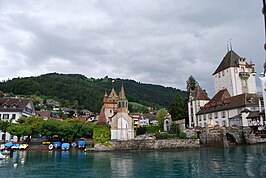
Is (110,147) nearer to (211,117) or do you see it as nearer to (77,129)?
(77,129)

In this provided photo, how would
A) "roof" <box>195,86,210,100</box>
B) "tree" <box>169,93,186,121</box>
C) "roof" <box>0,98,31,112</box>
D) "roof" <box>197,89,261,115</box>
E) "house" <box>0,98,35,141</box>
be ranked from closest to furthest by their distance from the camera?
"roof" <box>197,89,261,115</box>, "house" <box>0,98,35,141</box>, "roof" <box>0,98,31,112</box>, "roof" <box>195,86,210,100</box>, "tree" <box>169,93,186,121</box>

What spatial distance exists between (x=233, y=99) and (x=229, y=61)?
16.6 meters

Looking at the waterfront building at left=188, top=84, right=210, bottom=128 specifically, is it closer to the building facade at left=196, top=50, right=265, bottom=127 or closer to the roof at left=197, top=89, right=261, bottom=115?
the building facade at left=196, top=50, right=265, bottom=127

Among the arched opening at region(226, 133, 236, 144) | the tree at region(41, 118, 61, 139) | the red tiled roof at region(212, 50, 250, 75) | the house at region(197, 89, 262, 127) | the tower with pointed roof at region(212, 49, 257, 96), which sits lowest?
the arched opening at region(226, 133, 236, 144)

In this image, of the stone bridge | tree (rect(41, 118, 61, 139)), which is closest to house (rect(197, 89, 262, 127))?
the stone bridge

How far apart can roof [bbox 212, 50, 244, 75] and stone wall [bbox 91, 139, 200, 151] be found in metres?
32.1

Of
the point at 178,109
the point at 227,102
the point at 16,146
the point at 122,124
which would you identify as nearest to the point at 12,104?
the point at 16,146

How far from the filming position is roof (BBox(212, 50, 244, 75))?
244ft

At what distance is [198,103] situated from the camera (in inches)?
2943

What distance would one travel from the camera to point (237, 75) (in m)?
73.4

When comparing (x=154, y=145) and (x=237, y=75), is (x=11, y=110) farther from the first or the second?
(x=237, y=75)

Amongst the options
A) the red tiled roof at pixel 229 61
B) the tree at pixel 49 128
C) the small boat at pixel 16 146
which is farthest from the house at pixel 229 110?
the small boat at pixel 16 146

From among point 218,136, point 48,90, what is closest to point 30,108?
point 218,136

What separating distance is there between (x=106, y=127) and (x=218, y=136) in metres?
26.0
